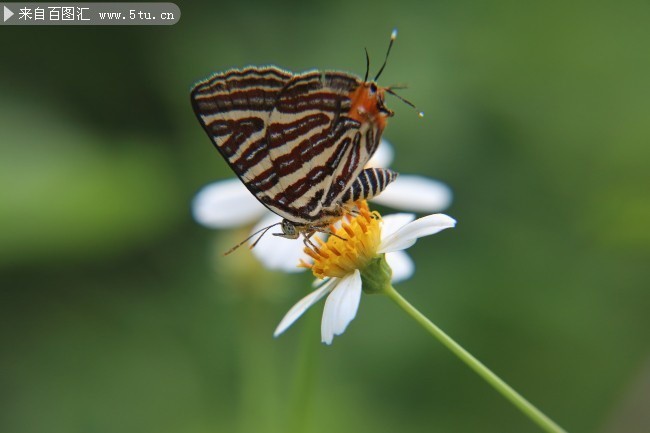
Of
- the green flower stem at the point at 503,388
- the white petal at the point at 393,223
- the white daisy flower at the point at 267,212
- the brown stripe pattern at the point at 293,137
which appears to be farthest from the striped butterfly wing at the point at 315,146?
the green flower stem at the point at 503,388

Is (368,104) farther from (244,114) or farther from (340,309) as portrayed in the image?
(340,309)

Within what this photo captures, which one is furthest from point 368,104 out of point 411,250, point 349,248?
point 411,250

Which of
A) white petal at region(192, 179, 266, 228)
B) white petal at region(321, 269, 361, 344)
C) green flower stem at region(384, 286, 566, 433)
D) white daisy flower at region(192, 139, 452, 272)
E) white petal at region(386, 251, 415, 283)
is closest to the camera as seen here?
→ green flower stem at region(384, 286, 566, 433)

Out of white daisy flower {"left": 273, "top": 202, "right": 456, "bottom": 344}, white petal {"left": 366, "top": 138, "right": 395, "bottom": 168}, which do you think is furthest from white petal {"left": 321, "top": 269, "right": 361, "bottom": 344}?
white petal {"left": 366, "top": 138, "right": 395, "bottom": 168}

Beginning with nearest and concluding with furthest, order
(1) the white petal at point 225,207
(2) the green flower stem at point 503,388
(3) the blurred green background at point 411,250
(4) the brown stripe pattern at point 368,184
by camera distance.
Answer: (2) the green flower stem at point 503,388, (4) the brown stripe pattern at point 368,184, (1) the white petal at point 225,207, (3) the blurred green background at point 411,250

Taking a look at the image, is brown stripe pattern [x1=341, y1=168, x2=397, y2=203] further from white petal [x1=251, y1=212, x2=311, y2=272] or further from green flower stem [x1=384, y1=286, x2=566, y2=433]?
green flower stem [x1=384, y1=286, x2=566, y2=433]

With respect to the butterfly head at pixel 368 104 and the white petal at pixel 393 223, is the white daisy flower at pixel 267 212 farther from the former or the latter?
the butterfly head at pixel 368 104

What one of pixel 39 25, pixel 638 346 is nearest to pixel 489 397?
pixel 638 346
